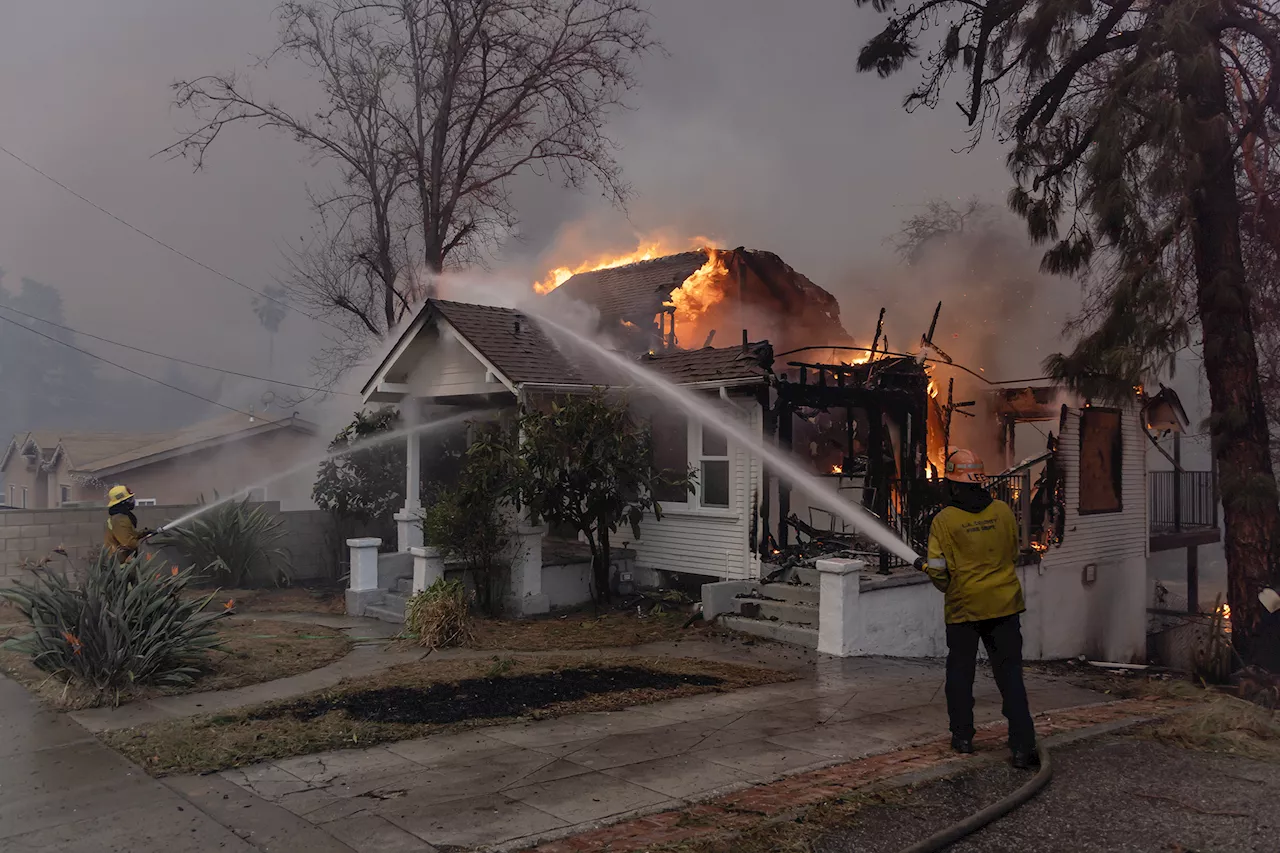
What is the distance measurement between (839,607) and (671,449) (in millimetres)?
4959

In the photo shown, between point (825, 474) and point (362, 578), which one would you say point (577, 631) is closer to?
point (362, 578)

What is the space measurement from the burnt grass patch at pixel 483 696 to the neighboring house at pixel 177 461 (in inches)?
684

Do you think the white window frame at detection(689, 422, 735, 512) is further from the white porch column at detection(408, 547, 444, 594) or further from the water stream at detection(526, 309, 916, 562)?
the white porch column at detection(408, 547, 444, 594)

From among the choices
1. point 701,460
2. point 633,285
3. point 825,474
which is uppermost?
point 633,285

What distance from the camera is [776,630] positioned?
1052cm

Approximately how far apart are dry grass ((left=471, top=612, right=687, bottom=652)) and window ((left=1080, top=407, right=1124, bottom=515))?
7.20 m

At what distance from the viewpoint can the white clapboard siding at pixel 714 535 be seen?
12.4m

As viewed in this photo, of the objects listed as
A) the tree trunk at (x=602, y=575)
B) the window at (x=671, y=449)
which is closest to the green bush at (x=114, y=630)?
the tree trunk at (x=602, y=575)

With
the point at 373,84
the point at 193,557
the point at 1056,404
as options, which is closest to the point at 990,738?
the point at 1056,404

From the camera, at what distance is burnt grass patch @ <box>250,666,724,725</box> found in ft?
23.5

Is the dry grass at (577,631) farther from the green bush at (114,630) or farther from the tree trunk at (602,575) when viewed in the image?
the green bush at (114,630)

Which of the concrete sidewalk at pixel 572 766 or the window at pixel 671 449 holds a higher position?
the window at pixel 671 449

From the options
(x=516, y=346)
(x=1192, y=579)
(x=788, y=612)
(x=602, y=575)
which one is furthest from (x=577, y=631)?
(x=1192, y=579)

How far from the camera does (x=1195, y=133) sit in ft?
30.2
